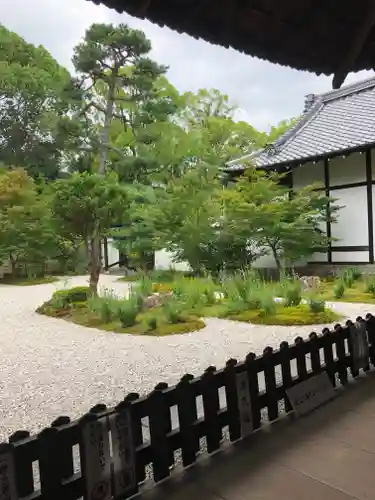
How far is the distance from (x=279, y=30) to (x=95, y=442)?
176cm

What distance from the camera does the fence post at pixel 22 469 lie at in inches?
46.2

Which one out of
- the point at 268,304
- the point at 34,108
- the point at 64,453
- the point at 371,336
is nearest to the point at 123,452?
the point at 64,453

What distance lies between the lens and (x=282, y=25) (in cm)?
183

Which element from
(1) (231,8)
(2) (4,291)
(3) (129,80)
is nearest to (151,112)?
(3) (129,80)

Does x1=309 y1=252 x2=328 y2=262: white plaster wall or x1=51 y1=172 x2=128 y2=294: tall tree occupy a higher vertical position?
x1=51 y1=172 x2=128 y2=294: tall tree

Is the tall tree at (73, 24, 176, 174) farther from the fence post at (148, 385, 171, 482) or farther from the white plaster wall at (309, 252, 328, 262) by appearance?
the fence post at (148, 385, 171, 482)

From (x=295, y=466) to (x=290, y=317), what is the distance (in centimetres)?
354

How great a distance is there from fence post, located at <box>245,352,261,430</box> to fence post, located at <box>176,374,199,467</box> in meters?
0.35

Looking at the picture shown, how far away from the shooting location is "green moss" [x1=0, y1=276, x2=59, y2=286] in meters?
11.4

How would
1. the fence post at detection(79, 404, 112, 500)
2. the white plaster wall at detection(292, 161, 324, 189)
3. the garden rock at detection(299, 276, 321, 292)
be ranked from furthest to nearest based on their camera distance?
the white plaster wall at detection(292, 161, 324, 189) < the garden rock at detection(299, 276, 321, 292) < the fence post at detection(79, 404, 112, 500)

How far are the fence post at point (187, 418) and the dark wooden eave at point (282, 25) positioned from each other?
4.40 ft

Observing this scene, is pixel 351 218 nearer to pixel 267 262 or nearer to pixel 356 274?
pixel 356 274

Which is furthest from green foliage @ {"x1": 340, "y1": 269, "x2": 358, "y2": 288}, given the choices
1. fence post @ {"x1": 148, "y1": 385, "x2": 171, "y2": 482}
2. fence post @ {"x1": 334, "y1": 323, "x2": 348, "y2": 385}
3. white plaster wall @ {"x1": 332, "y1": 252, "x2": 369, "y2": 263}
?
fence post @ {"x1": 148, "y1": 385, "x2": 171, "y2": 482}

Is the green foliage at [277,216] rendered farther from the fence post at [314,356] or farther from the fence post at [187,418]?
the fence post at [187,418]
